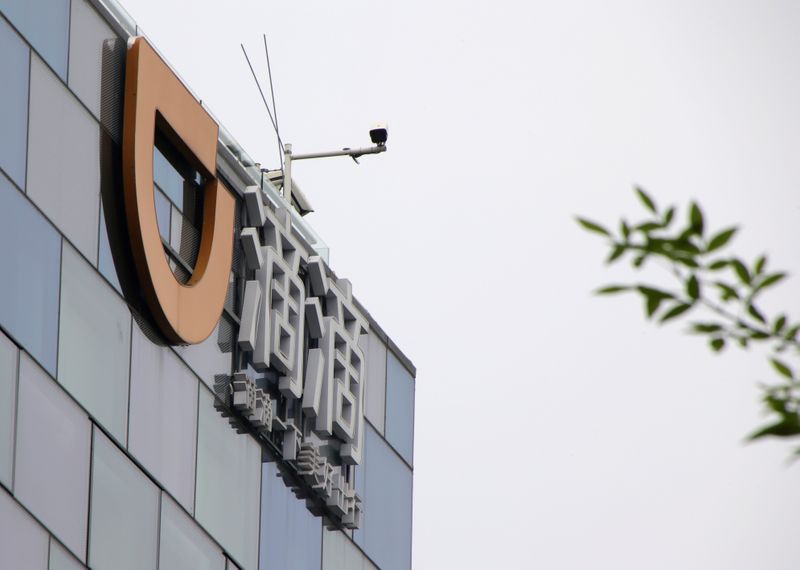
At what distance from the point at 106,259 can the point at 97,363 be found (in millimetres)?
1174

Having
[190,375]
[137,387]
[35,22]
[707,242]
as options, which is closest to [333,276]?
[190,375]

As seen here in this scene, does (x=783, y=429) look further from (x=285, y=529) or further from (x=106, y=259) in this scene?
(x=285, y=529)

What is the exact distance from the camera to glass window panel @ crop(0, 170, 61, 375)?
1484 cm

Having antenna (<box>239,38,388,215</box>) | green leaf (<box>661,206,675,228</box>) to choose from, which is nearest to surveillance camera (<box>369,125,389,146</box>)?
antenna (<box>239,38,388,215</box>)

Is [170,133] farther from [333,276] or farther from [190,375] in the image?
[333,276]

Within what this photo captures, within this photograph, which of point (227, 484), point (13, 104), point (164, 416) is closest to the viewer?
point (13, 104)

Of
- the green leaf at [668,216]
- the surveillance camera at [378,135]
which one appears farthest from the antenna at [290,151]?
the green leaf at [668,216]

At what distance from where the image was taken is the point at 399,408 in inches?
1035

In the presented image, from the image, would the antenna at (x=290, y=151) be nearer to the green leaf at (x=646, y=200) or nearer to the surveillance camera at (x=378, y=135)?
the surveillance camera at (x=378, y=135)

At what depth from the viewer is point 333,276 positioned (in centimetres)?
2375

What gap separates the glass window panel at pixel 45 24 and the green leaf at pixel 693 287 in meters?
11.6

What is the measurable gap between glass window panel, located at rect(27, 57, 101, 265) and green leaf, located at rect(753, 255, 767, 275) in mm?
11464

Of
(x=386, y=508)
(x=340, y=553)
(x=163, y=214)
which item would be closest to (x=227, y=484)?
(x=163, y=214)

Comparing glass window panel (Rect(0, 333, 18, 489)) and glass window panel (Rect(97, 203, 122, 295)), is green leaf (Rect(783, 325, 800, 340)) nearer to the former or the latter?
glass window panel (Rect(0, 333, 18, 489))
